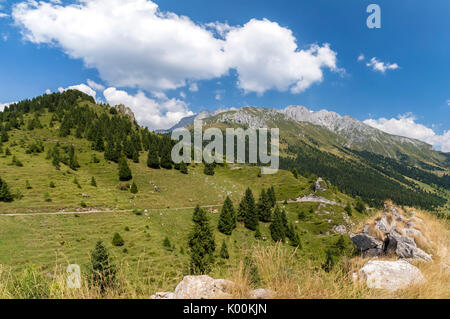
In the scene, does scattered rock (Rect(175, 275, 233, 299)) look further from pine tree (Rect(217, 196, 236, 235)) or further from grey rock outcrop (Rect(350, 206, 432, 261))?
pine tree (Rect(217, 196, 236, 235))

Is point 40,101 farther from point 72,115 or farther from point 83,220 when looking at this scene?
point 83,220

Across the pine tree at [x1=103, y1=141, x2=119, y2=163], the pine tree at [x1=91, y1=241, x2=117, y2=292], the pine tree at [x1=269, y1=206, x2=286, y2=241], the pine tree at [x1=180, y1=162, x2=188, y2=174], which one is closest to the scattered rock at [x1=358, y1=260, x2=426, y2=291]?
the pine tree at [x1=91, y1=241, x2=117, y2=292]

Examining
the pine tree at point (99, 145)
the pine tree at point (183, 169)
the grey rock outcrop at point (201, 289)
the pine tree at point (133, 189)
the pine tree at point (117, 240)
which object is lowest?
the pine tree at point (117, 240)

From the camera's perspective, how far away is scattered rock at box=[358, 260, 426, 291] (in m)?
5.27

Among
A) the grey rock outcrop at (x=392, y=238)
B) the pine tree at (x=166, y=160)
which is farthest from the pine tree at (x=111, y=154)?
the grey rock outcrop at (x=392, y=238)

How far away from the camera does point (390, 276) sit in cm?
555

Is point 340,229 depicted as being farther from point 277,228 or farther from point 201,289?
point 201,289

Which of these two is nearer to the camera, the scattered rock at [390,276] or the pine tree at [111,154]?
the scattered rock at [390,276]

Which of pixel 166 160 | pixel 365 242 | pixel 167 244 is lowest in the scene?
pixel 167 244

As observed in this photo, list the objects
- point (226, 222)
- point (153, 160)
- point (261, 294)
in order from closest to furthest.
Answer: point (261, 294)
point (226, 222)
point (153, 160)

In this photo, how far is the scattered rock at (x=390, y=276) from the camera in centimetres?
527

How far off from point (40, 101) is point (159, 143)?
86.9m

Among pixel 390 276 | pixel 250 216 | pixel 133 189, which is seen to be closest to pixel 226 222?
pixel 250 216

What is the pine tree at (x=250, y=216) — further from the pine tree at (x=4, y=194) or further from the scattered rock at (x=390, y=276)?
the scattered rock at (x=390, y=276)
